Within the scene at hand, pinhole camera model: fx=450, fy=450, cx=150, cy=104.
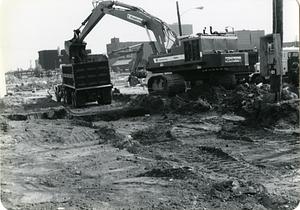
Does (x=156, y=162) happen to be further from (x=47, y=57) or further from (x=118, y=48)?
(x=118, y=48)

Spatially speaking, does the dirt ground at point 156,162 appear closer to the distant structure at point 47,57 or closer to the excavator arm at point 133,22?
the distant structure at point 47,57

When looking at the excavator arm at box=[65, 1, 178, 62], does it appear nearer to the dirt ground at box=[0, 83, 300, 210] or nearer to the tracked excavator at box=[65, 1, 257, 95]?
the tracked excavator at box=[65, 1, 257, 95]

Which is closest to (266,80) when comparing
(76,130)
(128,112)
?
(128,112)

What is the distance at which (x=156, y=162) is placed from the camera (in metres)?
8.28

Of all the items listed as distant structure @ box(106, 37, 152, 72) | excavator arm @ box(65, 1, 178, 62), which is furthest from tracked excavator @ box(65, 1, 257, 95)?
distant structure @ box(106, 37, 152, 72)

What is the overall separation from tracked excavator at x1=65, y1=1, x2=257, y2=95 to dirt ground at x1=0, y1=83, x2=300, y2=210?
315cm

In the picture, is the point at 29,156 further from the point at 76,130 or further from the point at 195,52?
the point at 195,52

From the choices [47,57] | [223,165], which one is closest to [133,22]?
[47,57]

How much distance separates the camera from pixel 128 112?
621 inches

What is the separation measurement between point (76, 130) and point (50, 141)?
5.01 feet

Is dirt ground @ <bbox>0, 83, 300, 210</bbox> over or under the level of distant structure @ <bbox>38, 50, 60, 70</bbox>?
under

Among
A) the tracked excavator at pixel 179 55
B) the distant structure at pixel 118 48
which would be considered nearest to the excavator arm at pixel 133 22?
the tracked excavator at pixel 179 55

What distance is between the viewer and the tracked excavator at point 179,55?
1712 cm

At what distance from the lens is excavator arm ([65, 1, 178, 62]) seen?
17172mm
